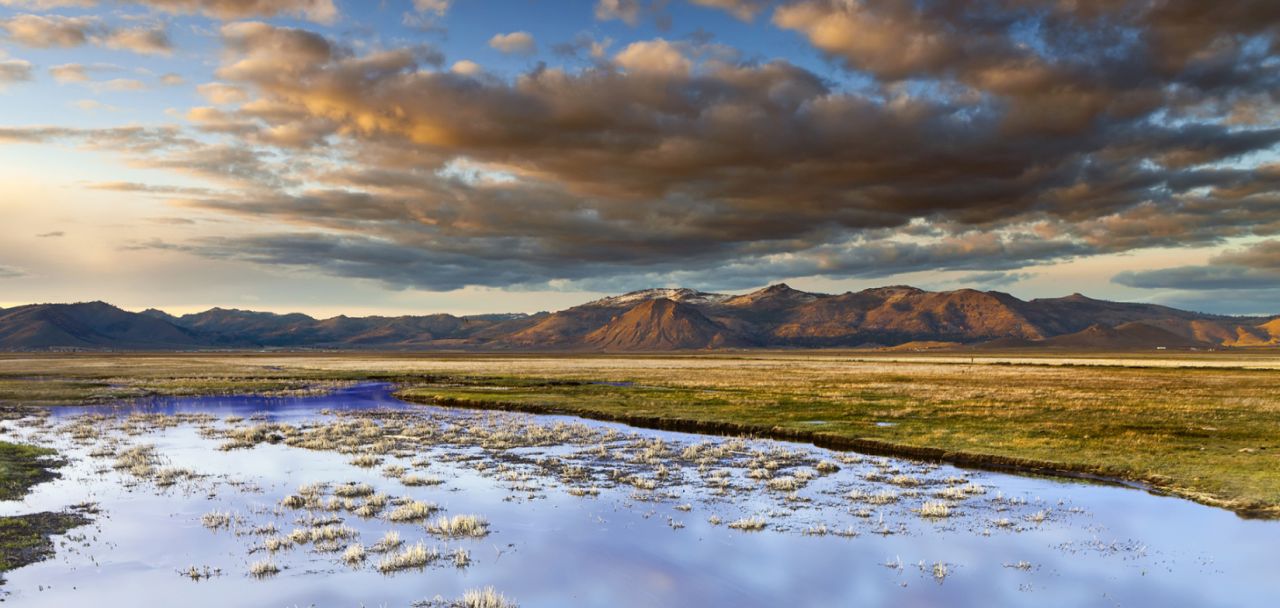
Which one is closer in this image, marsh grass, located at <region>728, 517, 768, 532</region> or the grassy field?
marsh grass, located at <region>728, 517, 768, 532</region>

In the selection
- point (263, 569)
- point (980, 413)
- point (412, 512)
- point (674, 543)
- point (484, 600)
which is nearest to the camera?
point (484, 600)

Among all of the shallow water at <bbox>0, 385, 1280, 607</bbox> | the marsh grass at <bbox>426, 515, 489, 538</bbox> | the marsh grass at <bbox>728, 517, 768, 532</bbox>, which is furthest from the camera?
the marsh grass at <bbox>728, 517, 768, 532</bbox>

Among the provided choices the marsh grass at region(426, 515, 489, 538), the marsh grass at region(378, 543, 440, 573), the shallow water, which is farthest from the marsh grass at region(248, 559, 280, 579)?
the marsh grass at region(426, 515, 489, 538)

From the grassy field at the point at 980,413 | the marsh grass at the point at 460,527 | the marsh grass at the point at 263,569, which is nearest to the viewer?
the marsh grass at the point at 263,569

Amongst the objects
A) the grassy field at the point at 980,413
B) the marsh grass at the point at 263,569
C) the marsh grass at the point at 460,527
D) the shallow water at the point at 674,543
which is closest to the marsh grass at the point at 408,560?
the shallow water at the point at 674,543

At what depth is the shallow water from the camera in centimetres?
1583

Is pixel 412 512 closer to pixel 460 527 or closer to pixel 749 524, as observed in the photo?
pixel 460 527

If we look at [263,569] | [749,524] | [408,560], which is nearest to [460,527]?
[408,560]

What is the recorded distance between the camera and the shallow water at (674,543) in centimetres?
1583

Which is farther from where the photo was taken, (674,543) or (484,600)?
(674,543)

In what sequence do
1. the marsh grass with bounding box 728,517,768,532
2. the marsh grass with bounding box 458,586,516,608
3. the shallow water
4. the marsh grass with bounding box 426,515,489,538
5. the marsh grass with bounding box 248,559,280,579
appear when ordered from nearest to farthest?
the marsh grass with bounding box 458,586,516,608 < the shallow water < the marsh grass with bounding box 248,559,280,579 < the marsh grass with bounding box 426,515,489,538 < the marsh grass with bounding box 728,517,768,532

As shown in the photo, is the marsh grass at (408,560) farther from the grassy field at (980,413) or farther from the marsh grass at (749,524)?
the grassy field at (980,413)

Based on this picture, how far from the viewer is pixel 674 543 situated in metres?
19.6

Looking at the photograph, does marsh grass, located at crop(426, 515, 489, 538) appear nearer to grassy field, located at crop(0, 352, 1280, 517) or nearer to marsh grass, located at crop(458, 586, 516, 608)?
marsh grass, located at crop(458, 586, 516, 608)
